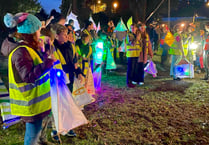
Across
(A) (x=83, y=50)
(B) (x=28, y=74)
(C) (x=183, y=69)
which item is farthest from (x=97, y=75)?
(B) (x=28, y=74)

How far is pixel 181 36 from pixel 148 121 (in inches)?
197

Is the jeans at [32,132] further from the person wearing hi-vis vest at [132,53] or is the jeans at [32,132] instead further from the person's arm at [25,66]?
the person wearing hi-vis vest at [132,53]

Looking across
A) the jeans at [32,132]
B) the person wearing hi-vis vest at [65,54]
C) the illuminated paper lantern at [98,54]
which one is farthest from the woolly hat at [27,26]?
the illuminated paper lantern at [98,54]

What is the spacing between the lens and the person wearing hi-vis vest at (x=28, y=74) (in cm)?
215

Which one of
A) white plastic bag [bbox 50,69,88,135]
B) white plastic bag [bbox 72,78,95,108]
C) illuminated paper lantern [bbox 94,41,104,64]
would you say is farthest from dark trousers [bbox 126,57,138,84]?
white plastic bag [bbox 50,69,88,135]

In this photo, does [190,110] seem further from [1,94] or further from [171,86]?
[1,94]

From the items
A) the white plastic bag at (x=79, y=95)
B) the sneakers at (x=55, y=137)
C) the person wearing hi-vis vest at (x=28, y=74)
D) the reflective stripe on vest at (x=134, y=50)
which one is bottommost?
the sneakers at (x=55, y=137)

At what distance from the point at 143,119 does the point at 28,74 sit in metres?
2.84

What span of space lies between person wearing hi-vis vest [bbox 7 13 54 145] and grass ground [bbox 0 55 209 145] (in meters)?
1.23

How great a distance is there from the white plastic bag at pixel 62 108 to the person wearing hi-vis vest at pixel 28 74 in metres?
0.27

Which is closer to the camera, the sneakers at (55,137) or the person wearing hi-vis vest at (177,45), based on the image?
the sneakers at (55,137)

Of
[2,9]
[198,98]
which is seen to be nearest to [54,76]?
[198,98]

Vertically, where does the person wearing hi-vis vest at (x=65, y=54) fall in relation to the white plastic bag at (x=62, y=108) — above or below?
above

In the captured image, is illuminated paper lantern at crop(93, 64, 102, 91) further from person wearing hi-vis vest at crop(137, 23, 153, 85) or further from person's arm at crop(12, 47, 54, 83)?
person's arm at crop(12, 47, 54, 83)
